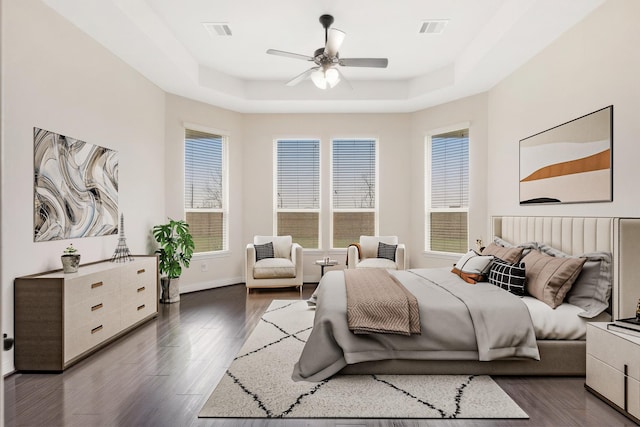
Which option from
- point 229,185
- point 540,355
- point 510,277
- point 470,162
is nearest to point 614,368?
point 540,355

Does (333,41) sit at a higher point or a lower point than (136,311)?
higher

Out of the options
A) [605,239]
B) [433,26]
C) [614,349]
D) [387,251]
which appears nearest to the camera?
[614,349]

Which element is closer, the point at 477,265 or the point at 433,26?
the point at 477,265

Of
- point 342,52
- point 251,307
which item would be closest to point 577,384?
point 251,307

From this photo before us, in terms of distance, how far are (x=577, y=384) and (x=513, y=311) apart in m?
0.65

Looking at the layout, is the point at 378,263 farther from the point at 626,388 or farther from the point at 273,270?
the point at 626,388

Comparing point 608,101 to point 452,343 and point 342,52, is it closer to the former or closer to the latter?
point 452,343

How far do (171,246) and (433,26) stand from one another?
4.19 meters

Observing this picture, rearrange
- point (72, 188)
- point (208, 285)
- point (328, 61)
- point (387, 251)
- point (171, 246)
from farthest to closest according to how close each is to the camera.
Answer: point (208, 285) < point (387, 251) < point (171, 246) < point (328, 61) < point (72, 188)

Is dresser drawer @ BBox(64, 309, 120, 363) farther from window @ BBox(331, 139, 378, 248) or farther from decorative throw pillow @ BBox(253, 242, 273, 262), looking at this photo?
window @ BBox(331, 139, 378, 248)

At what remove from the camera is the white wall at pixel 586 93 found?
119 inches

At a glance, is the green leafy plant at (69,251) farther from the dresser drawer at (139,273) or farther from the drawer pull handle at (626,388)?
the drawer pull handle at (626,388)

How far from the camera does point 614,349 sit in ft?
8.04

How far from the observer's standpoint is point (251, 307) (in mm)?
4918
